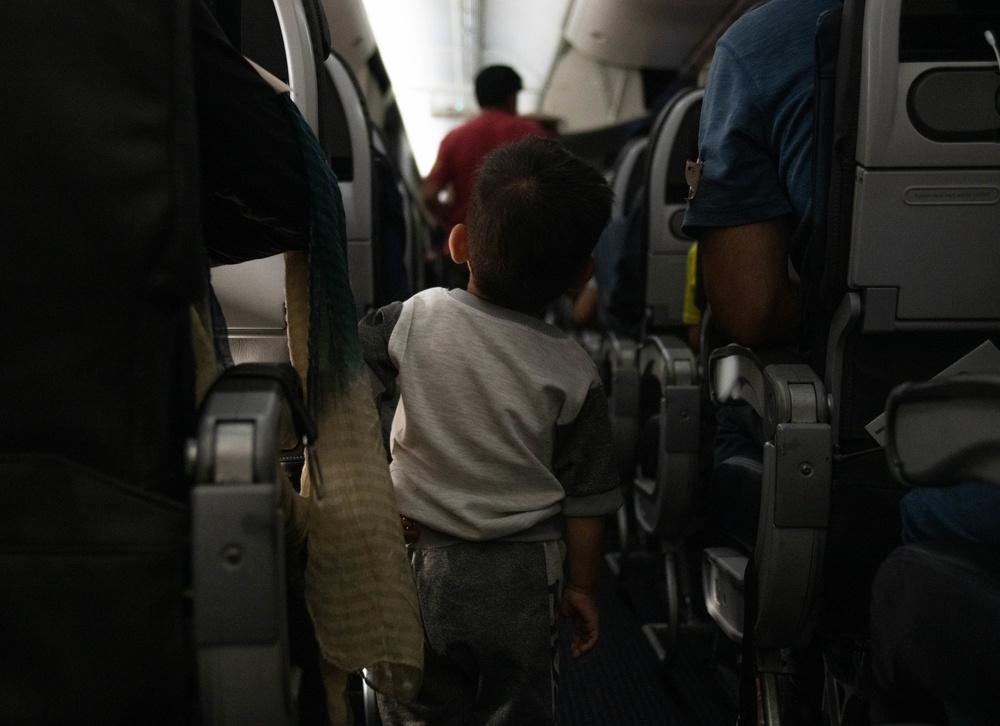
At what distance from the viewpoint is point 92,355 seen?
0.84 metres

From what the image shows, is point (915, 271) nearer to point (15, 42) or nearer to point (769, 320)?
point (769, 320)

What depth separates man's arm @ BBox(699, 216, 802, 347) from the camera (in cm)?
169

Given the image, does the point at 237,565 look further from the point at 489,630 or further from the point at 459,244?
the point at 459,244

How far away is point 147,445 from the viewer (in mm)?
857

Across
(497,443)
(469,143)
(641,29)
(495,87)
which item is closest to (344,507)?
(497,443)

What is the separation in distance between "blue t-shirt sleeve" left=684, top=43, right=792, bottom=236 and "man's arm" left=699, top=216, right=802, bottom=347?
0.03 metres

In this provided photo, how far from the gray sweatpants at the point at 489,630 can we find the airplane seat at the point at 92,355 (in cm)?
56

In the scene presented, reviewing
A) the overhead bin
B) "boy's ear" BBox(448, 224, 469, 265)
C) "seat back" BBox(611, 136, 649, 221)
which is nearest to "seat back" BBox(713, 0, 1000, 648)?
"boy's ear" BBox(448, 224, 469, 265)

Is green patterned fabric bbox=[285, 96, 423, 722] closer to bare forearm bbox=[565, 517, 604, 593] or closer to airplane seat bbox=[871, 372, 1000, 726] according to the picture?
bare forearm bbox=[565, 517, 604, 593]

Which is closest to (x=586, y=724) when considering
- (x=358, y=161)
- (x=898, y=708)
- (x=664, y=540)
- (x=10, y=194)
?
(x=664, y=540)

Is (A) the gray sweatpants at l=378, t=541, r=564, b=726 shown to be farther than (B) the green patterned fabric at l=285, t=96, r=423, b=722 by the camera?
Yes

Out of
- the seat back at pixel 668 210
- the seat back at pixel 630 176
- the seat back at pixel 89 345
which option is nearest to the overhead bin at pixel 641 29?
the seat back at pixel 630 176

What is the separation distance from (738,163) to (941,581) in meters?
0.93

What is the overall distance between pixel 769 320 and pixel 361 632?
1.02 metres
